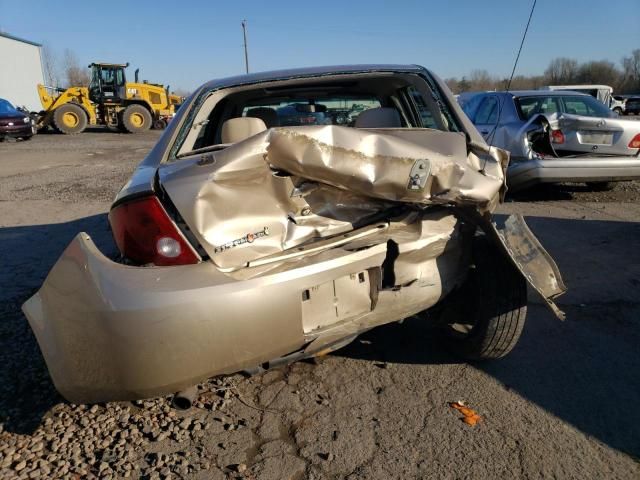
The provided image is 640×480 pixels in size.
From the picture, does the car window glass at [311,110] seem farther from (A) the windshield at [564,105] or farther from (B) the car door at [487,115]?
(A) the windshield at [564,105]

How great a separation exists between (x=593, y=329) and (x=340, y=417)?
1876 mm

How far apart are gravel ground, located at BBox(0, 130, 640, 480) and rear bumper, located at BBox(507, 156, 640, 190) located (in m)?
3.01

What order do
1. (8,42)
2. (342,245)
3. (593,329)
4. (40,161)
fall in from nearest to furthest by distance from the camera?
(342,245), (593,329), (40,161), (8,42)

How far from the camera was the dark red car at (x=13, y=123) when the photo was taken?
1975 centimetres

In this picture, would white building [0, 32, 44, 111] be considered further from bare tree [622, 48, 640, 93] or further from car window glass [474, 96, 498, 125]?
bare tree [622, 48, 640, 93]

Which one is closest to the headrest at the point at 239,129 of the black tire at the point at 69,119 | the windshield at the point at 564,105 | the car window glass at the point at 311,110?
the car window glass at the point at 311,110

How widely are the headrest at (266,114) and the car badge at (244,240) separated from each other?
1741mm

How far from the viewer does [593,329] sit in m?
3.22

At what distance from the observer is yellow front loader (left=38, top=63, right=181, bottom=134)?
76.8 ft

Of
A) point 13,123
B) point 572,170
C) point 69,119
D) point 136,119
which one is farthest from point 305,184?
point 69,119

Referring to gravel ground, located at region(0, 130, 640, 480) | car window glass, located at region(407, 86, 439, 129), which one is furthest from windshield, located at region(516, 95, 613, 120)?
gravel ground, located at region(0, 130, 640, 480)

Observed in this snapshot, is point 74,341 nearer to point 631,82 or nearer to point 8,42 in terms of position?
point 8,42

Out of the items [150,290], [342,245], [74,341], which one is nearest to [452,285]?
[342,245]

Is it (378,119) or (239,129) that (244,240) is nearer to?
(239,129)
